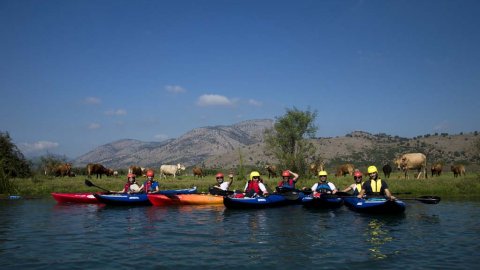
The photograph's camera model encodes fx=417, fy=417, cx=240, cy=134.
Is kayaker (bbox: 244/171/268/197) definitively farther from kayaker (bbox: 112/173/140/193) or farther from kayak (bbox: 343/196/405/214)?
kayaker (bbox: 112/173/140/193)

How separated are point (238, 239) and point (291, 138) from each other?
905 inches

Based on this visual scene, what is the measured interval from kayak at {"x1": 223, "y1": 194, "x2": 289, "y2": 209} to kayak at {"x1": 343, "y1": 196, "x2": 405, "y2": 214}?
167 inches

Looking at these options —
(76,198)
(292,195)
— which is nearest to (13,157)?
(76,198)

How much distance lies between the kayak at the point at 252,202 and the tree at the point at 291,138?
13.2 m

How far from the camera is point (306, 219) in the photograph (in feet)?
56.3

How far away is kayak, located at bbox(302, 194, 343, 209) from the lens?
64.5 feet

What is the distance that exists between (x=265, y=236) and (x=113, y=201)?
35.5ft

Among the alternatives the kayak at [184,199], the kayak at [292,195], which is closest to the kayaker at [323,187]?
the kayak at [292,195]

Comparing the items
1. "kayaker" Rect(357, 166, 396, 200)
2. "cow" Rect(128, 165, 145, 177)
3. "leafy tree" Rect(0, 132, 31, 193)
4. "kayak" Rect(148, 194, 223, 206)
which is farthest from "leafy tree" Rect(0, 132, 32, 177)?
"kayaker" Rect(357, 166, 396, 200)

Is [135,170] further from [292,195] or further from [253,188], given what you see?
[292,195]

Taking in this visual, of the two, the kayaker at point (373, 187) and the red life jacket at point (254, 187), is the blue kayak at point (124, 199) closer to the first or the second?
the red life jacket at point (254, 187)

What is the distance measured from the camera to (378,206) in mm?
17094

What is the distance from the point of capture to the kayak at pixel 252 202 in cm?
1953

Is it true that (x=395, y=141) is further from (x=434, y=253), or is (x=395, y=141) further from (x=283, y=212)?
(x=434, y=253)
